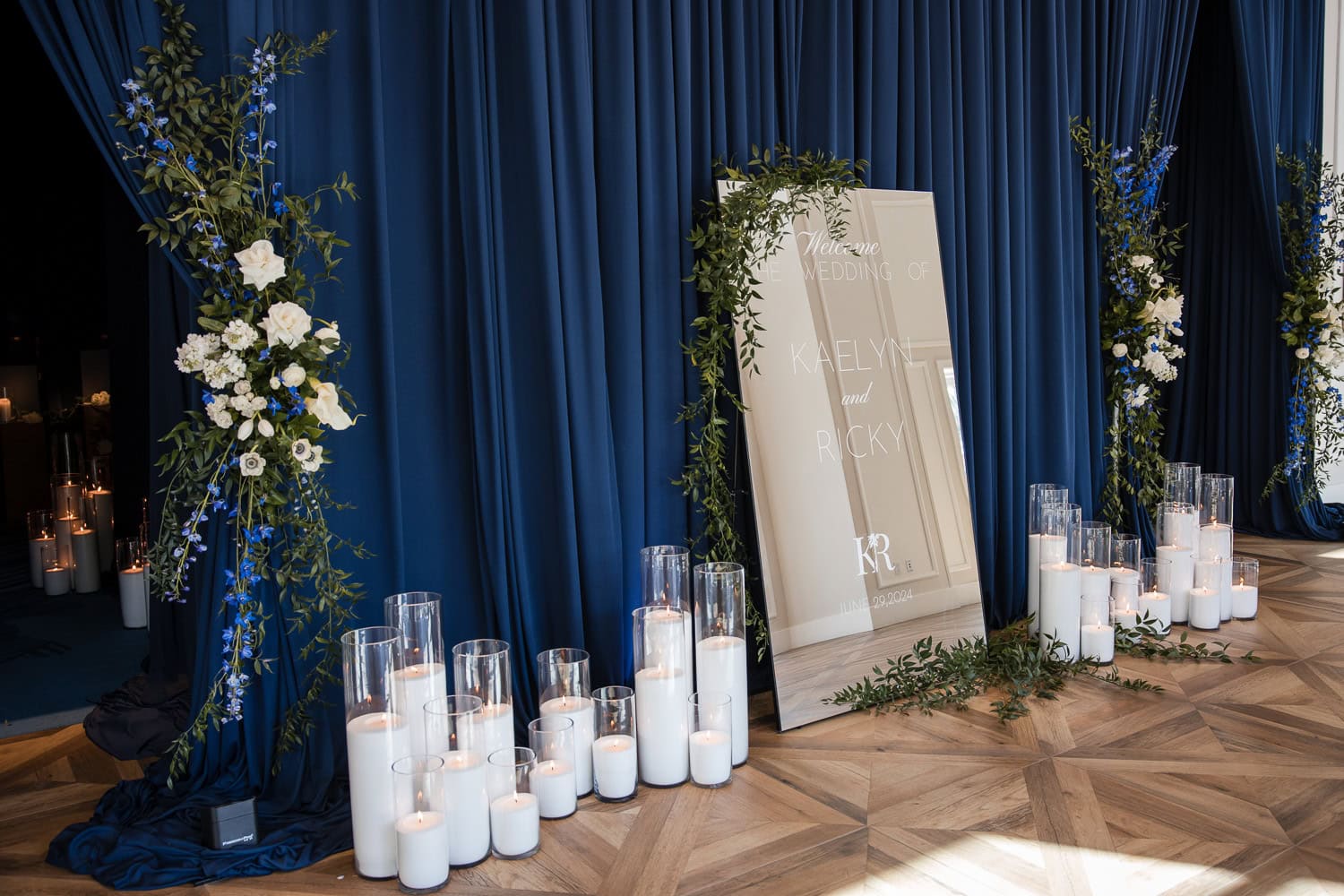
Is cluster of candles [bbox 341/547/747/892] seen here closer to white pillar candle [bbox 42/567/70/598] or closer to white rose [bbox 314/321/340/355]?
white rose [bbox 314/321/340/355]

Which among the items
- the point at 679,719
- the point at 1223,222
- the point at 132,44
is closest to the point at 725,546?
the point at 679,719

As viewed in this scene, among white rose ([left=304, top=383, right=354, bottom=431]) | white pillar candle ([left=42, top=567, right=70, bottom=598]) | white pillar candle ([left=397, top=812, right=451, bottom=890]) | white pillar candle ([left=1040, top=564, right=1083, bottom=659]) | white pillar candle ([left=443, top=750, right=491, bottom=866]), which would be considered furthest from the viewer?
white pillar candle ([left=42, top=567, right=70, bottom=598])

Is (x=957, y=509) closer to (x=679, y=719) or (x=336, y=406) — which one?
(x=679, y=719)

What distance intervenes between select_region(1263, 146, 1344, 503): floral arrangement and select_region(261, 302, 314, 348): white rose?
515 centimetres

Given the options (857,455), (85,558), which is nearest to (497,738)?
(857,455)

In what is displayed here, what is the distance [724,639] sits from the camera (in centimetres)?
296

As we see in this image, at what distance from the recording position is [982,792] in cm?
271

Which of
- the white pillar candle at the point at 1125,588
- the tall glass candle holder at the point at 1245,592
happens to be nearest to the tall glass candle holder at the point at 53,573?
the white pillar candle at the point at 1125,588

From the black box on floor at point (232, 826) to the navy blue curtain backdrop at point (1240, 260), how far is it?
5430 mm

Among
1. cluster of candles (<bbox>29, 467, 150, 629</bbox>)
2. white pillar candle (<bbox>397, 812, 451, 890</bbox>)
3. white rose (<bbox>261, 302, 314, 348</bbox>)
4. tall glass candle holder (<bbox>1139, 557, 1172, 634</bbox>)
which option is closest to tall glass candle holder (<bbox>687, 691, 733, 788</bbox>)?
white pillar candle (<bbox>397, 812, 451, 890</bbox>)

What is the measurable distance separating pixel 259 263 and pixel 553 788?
1421 millimetres

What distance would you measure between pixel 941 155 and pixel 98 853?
358cm

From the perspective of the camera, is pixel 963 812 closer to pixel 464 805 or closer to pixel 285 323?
pixel 464 805

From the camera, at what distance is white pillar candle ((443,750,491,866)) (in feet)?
7.69
